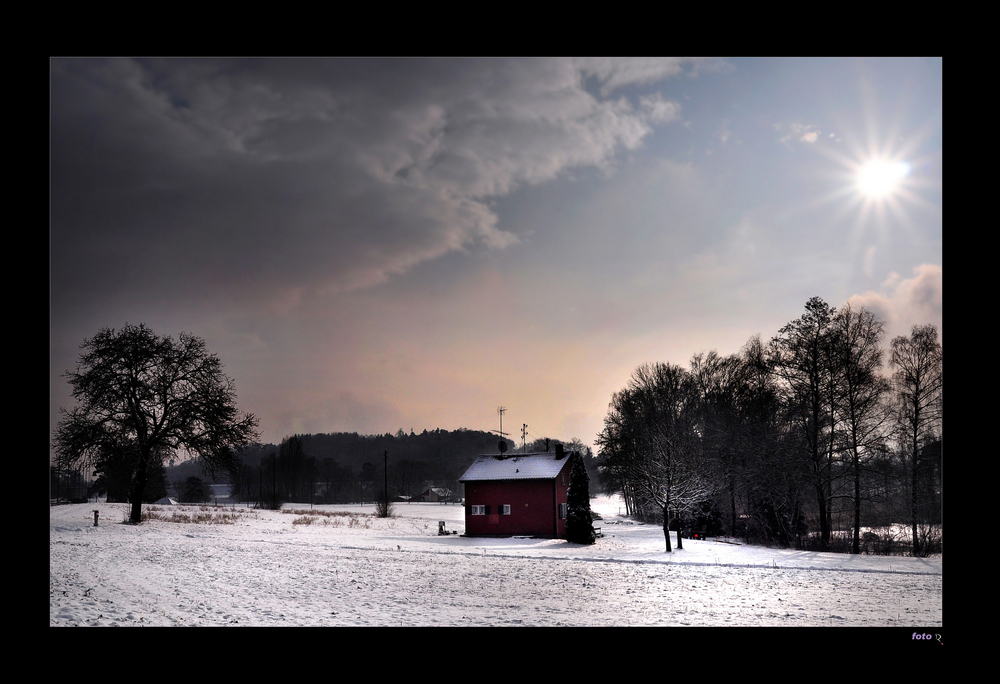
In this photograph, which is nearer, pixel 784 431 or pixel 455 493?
pixel 784 431

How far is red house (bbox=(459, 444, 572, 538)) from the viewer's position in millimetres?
30531

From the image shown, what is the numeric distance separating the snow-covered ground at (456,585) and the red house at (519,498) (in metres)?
8.45

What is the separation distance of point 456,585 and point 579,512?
14.9 metres

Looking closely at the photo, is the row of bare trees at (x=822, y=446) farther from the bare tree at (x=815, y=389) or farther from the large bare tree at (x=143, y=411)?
the large bare tree at (x=143, y=411)

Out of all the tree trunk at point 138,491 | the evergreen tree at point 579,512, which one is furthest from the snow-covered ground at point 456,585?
the evergreen tree at point 579,512

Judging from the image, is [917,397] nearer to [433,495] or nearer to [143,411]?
[143,411]

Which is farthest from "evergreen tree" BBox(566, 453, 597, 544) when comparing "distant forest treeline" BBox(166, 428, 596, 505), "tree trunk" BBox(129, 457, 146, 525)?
"distant forest treeline" BBox(166, 428, 596, 505)

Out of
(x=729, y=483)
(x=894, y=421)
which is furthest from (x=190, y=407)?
(x=894, y=421)
